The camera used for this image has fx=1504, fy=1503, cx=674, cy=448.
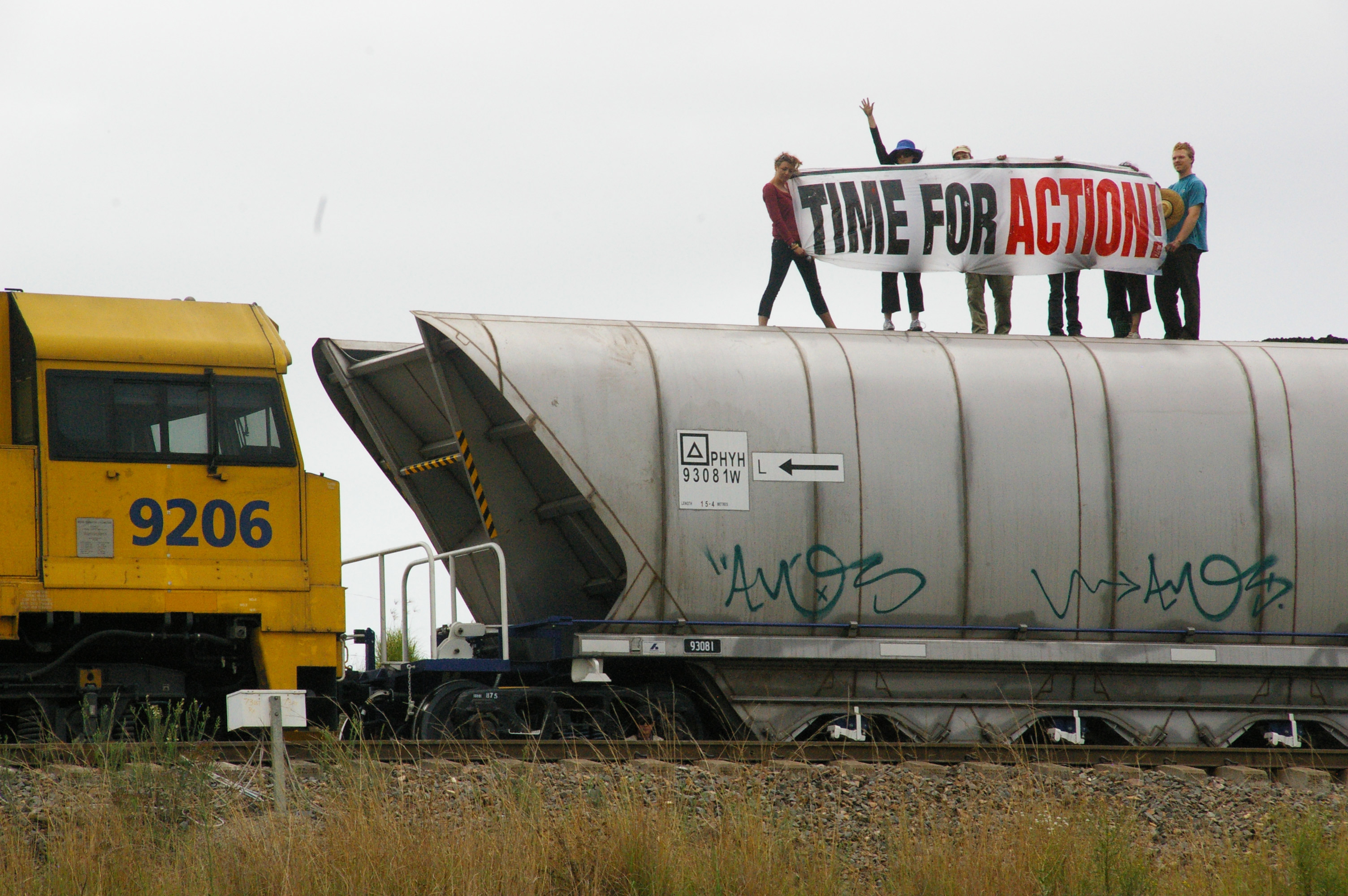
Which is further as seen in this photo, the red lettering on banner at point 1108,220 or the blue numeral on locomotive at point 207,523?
the red lettering on banner at point 1108,220

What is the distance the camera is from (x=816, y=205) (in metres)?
14.5

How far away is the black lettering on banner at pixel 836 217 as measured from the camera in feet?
47.4

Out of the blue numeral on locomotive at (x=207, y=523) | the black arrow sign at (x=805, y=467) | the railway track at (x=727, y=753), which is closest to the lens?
the railway track at (x=727, y=753)

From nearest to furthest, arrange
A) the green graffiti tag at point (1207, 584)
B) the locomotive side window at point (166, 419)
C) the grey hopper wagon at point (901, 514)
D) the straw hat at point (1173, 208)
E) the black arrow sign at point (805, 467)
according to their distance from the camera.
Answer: the locomotive side window at point (166, 419), the grey hopper wagon at point (901, 514), the black arrow sign at point (805, 467), the green graffiti tag at point (1207, 584), the straw hat at point (1173, 208)

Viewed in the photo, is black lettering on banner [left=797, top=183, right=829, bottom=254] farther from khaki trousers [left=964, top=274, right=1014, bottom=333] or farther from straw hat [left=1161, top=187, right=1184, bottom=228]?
straw hat [left=1161, top=187, right=1184, bottom=228]

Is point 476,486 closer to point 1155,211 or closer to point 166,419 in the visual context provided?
point 166,419

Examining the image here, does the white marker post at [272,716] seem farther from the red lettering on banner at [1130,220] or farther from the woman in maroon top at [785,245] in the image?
the red lettering on banner at [1130,220]

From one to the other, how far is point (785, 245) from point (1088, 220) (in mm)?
3070

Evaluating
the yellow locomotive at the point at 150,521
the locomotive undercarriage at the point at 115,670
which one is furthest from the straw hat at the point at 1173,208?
the locomotive undercarriage at the point at 115,670

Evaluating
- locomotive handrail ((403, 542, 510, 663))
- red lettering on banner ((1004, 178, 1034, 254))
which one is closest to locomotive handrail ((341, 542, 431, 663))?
locomotive handrail ((403, 542, 510, 663))

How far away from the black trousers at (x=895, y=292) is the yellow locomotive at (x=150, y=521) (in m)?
5.84

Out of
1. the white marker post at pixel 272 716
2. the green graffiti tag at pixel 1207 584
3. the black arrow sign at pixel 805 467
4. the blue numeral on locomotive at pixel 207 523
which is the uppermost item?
the black arrow sign at pixel 805 467

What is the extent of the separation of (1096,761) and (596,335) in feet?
17.4

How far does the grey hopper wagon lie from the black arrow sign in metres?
0.02
